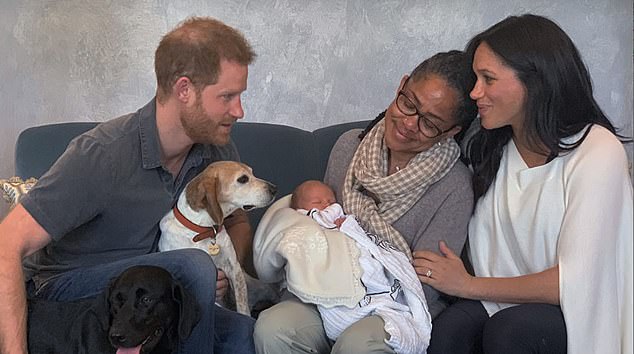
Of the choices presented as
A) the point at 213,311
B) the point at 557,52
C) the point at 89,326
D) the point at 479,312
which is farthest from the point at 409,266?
the point at 89,326

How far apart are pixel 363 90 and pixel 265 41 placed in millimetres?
449

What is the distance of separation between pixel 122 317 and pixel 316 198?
654mm

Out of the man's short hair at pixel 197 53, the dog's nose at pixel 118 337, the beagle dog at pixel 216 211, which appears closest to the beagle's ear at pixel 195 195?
the beagle dog at pixel 216 211

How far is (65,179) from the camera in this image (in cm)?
176

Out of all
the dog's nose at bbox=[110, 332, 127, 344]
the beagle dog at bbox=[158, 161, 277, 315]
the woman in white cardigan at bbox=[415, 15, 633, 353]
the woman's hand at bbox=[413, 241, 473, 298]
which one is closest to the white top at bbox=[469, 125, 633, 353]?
the woman in white cardigan at bbox=[415, 15, 633, 353]

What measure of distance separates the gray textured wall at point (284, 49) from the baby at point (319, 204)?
1.01 metres

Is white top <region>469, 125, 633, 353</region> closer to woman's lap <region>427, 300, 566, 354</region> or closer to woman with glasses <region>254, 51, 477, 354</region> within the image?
woman's lap <region>427, 300, 566, 354</region>

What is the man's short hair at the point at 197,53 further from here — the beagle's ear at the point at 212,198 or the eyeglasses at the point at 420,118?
the eyeglasses at the point at 420,118

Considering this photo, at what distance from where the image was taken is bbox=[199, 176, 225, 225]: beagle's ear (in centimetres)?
203

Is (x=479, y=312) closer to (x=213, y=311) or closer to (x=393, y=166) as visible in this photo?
(x=393, y=166)

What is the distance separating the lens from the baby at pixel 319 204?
204 cm

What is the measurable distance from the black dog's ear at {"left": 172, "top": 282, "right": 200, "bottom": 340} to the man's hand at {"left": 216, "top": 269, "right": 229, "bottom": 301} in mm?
344

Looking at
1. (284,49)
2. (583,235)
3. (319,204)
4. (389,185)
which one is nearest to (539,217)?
(583,235)

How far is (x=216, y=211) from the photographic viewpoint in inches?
81.7
